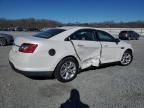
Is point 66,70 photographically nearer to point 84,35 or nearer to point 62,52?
point 62,52

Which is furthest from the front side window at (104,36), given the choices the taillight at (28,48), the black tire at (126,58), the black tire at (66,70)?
the taillight at (28,48)

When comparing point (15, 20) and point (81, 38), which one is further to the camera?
point (15, 20)

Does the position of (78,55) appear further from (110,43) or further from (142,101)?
(142,101)

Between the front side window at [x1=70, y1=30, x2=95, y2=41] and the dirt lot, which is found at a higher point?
the front side window at [x1=70, y1=30, x2=95, y2=41]

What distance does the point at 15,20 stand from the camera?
332 feet

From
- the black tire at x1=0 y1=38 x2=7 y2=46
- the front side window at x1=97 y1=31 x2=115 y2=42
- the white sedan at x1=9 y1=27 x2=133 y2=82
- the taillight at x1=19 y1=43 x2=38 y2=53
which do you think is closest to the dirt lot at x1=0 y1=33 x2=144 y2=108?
the white sedan at x1=9 y1=27 x2=133 y2=82

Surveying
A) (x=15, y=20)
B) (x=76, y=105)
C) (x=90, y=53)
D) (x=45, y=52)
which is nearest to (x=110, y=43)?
(x=90, y=53)

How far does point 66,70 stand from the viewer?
18.5 feet

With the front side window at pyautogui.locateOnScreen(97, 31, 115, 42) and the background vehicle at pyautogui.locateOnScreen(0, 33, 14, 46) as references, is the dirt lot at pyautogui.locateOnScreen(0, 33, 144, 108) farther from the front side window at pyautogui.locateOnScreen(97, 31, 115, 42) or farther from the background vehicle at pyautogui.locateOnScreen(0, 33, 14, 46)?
the background vehicle at pyautogui.locateOnScreen(0, 33, 14, 46)

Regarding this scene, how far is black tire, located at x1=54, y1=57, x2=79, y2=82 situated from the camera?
5.44m

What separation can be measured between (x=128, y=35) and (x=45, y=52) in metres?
25.7

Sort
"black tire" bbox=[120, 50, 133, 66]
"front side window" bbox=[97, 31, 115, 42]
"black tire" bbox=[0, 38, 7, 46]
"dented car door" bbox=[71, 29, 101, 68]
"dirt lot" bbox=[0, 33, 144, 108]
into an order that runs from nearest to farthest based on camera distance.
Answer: "dirt lot" bbox=[0, 33, 144, 108] < "dented car door" bbox=[71, 29, 101, 68] < "front side window" bbox=[97, 31, 115, 42] < "black tire" bbox=[120, 50, 133, 66] < "black tire" bbox=[0, 38, 7, 46]

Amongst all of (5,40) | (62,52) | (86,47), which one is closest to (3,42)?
(5,40)

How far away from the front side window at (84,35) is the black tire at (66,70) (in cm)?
70
